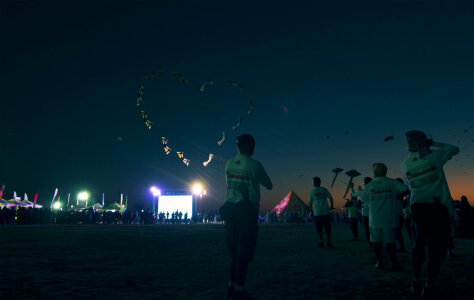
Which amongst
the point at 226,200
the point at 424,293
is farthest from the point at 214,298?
the point at 424,293

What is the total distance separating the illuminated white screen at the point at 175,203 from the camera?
4412 centimetres

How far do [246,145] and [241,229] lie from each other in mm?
1024

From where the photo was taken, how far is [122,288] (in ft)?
13.8

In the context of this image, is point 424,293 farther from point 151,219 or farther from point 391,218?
point 151,219

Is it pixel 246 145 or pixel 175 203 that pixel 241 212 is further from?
pixel 175 203

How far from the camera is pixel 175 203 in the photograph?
44.2 m

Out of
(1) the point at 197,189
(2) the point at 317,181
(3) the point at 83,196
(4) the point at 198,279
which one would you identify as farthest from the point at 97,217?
(3) the point at 83,196

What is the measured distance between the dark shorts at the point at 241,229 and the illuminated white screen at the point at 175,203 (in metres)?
41.5

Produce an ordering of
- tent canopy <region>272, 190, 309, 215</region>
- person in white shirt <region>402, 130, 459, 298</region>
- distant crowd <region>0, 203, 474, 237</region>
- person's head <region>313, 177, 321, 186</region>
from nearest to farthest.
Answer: person in white shirt <region>402, 130, 459, 298</region>, person's head <region>313, 177, 321, 186</region>, distant crowd <region>0, 203, 474, 237</region>, tent canopy <region>272, 190, 309, 215</region>

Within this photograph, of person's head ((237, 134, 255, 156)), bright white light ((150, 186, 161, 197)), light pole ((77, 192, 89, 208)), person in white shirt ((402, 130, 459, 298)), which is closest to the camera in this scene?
person in white shirt ((402, 130, 459, 298))

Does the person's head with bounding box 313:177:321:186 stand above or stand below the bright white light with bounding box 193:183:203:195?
below

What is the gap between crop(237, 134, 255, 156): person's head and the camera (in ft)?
13.3

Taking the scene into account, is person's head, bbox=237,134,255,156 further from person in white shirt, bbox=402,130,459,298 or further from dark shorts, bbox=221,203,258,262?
person in white shirt, bbox=402,130,459,298

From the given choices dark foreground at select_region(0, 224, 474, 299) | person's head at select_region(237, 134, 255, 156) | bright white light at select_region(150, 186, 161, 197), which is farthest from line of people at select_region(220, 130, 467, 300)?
bright white light at select_region(150, 186, 161, 197)
